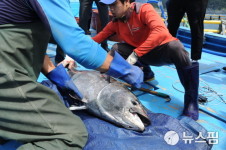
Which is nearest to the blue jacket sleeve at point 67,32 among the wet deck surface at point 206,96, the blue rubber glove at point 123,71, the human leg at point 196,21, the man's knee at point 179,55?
the blue rubber glove at point 123,71

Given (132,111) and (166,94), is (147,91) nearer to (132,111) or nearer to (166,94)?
(166,94)

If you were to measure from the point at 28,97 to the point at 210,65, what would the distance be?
11.0 ft

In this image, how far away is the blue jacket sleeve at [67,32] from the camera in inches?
41.8

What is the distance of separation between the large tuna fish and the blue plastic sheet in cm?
5

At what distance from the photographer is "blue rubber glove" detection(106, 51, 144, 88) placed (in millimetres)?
1372

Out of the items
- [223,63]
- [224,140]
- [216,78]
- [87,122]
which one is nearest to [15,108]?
[87,122]

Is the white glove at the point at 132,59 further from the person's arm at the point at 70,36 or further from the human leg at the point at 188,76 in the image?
the person's arm at the point at 70,36

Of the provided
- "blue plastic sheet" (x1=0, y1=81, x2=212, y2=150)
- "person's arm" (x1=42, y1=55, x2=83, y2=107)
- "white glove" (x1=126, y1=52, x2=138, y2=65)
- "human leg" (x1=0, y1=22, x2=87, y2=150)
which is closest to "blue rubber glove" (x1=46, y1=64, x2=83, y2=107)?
"person's arm" (x1=42, y1=55, x2=83, y2=107)

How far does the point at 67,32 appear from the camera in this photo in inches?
44.6

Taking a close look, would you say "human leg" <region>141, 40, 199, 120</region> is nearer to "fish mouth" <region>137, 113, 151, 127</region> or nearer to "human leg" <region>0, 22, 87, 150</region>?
"fish mouth" <region>137, 113, 151, 127</region>

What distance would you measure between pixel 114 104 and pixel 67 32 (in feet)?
2.51

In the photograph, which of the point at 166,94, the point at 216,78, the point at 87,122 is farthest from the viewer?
the point at 216,78

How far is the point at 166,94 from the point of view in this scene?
255cm

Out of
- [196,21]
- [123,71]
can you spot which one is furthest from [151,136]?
[196,21]
